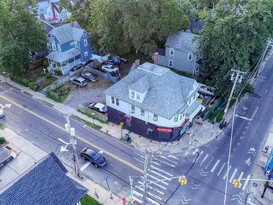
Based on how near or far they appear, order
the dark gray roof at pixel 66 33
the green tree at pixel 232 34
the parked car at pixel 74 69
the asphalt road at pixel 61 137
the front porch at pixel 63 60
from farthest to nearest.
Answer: the parked car at pixel 74 69 < the front porch at pixel 63 60 < the dark gray roof at pixel 66 33 < the green tree at pixel 232 34 < the asphalt road at pixel 61 137

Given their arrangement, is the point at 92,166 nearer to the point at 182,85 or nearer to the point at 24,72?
the point at 182,85

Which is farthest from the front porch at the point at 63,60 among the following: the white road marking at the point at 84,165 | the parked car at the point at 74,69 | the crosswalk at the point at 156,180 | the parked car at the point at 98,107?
the crosswalk at the point at 156,180

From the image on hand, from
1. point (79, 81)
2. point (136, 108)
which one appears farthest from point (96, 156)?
point (79, 81)

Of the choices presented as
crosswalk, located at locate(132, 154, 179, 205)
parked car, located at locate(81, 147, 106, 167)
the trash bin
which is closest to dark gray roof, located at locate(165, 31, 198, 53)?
the trash bin

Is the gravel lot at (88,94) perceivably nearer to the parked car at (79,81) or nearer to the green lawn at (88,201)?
the parked car at (79,81)

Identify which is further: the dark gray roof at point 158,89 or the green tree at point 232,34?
the green tree at point 232,34

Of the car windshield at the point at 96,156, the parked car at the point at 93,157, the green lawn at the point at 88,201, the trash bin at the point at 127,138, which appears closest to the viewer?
the green lawn at the point at 88,201
